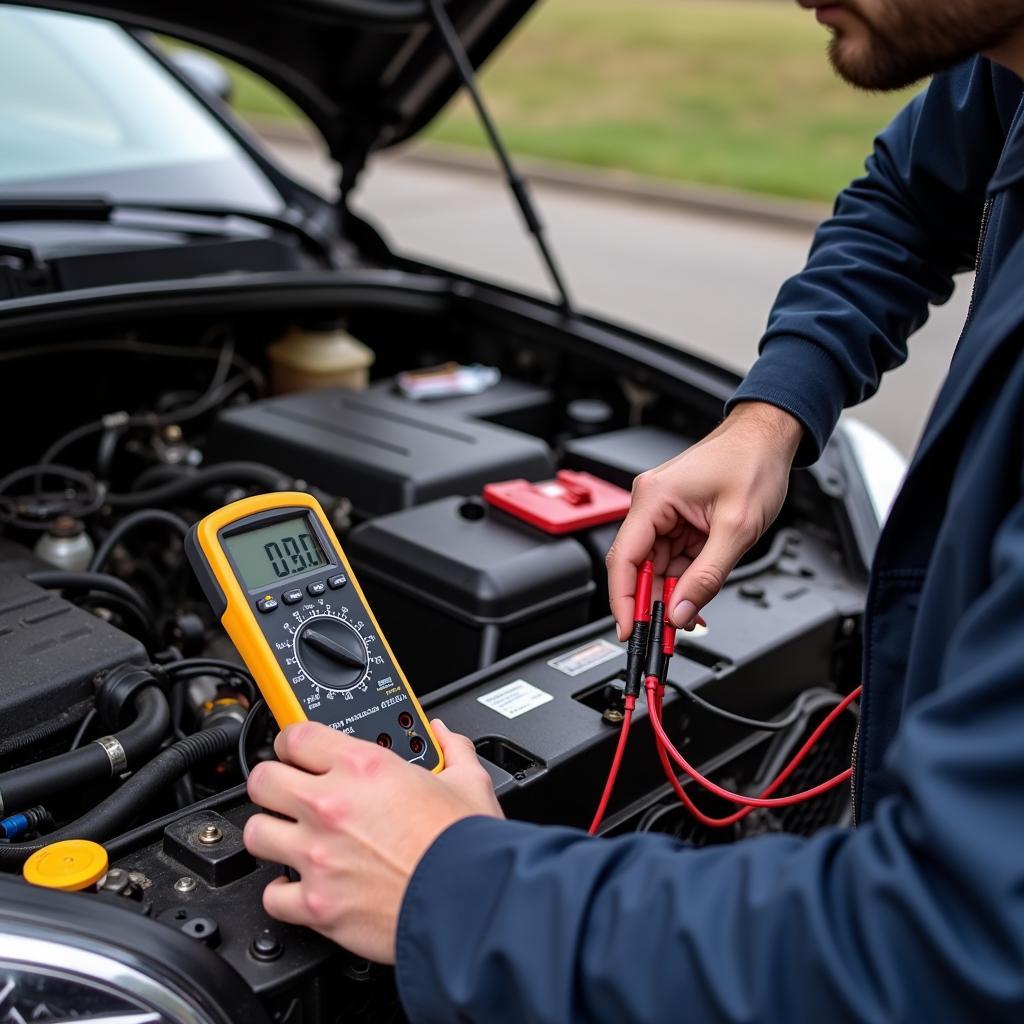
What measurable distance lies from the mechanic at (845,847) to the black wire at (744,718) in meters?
0.21

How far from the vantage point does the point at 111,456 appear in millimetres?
1795

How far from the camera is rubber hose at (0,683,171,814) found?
3.36 ft

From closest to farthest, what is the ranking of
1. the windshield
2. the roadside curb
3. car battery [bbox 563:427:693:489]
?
1. car battery [bbox 563:427:693:489]
2. the windshield
3. the roadside curb

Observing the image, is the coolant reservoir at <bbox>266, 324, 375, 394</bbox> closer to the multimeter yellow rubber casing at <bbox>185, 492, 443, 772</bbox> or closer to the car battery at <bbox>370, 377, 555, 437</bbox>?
the car battery at <bbox>370, 377, 555, 437</bbox>

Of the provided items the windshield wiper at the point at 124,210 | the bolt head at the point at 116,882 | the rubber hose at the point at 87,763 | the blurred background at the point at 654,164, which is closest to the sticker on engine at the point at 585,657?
the rubber hose at the point at 87,763

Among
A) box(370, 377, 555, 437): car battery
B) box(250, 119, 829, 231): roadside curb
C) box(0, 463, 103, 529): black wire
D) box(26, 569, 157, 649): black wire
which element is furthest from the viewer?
box(250, 119, 829, 231): roadside curb

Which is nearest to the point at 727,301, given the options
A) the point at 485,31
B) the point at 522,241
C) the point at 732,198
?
the point at 522,241

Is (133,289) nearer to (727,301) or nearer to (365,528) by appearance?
(365,528)

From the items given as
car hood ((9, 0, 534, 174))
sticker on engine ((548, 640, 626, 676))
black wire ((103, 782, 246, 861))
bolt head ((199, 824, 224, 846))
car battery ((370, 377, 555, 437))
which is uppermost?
car hood ((9, 0, 534, 174))

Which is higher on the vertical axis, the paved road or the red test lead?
the red test lead

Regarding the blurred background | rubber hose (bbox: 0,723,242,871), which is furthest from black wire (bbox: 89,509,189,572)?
the blurred background

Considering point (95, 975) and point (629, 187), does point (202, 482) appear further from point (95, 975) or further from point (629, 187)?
point (629, 187)

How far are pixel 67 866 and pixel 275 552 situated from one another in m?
0.32

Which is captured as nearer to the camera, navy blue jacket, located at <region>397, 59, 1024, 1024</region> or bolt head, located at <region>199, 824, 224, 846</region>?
navy blue jacket, located at <region>397, 59, 1024, 1024</region>
